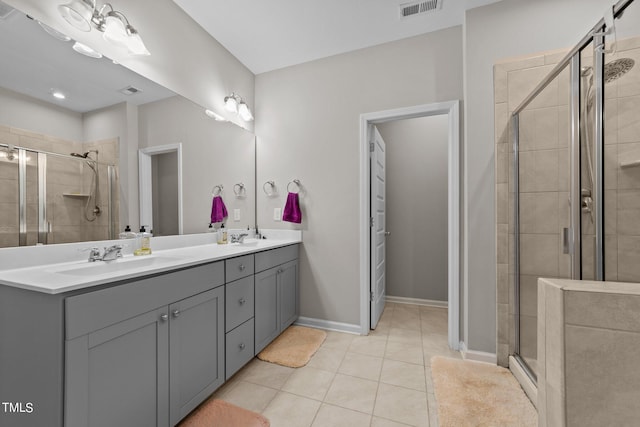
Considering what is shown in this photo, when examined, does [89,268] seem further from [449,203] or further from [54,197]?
[449,203]

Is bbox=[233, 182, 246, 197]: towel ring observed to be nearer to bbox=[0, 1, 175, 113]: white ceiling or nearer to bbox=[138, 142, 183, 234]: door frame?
bbox=[138, 142, 183, 234]: door frame

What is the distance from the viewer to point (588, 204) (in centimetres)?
120

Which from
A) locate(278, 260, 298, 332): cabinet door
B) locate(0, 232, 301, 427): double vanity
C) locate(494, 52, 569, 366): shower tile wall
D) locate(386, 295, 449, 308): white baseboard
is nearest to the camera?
locate(0, 232, 301, 427): double vanity

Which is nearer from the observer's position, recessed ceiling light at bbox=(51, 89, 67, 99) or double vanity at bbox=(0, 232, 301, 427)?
double vanity at bbox=(0, 232, 301, 427)

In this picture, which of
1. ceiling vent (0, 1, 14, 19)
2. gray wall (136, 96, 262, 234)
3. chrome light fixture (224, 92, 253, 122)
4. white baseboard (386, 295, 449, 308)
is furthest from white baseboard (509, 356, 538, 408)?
ceiling vent (0, 1, 14, 19)

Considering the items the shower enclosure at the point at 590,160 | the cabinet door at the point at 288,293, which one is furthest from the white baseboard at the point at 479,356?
the cabinet door at the point at 288,293

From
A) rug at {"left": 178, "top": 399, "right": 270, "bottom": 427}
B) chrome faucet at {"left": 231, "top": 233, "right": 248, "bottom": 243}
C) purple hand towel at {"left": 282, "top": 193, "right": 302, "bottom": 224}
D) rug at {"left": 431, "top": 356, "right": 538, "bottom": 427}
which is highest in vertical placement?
purple hand towel at {"left": 282, "top": 193, "right": 302, "bottom": 224}

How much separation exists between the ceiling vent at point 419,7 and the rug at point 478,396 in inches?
101

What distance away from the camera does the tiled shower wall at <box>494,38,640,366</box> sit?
3.96ft

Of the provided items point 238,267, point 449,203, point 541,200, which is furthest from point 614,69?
point 238,267

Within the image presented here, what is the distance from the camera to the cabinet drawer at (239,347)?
158 cm

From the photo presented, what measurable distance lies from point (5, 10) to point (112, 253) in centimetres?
115

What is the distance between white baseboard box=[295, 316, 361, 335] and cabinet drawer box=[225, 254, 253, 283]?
100cm

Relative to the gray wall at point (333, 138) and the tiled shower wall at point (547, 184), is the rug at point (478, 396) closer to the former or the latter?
the tiled shower wall at point (547, 184)
